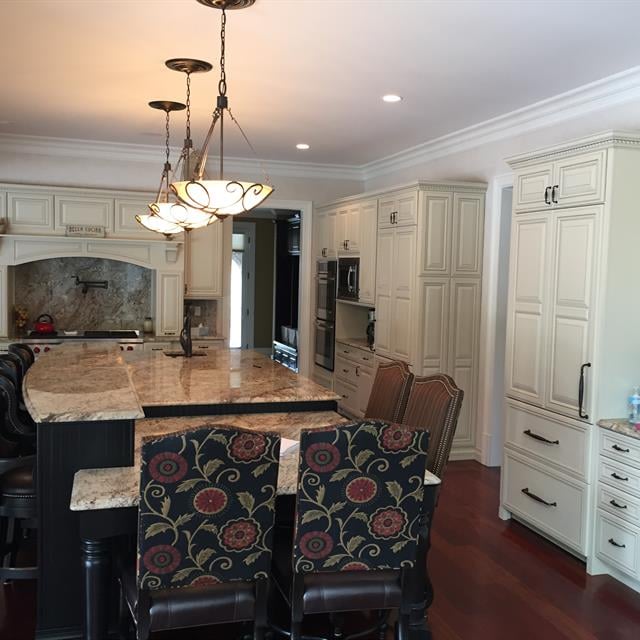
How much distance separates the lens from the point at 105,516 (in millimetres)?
2225

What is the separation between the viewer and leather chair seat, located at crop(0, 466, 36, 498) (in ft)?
9.61

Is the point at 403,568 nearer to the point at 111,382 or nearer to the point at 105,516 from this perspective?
the point at 105,516

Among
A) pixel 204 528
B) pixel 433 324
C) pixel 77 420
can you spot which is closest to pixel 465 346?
pixel 433 324

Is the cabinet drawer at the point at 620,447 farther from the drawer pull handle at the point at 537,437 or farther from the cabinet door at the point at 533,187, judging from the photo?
the cabinet door at the point at 533,187

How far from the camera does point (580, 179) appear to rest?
12.1 ft

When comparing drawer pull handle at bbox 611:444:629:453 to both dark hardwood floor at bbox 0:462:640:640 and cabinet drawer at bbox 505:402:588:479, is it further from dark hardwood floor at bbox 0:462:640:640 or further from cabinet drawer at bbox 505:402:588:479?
dark hardwood floor at bbox 0:462:640:640

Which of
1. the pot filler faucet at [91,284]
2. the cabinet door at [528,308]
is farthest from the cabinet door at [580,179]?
the pot filler faucet at [91,284]

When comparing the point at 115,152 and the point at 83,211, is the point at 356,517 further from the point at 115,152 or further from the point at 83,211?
the point at 115,152

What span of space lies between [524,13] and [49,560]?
3.03m

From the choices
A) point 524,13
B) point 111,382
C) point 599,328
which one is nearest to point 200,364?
point 111,382

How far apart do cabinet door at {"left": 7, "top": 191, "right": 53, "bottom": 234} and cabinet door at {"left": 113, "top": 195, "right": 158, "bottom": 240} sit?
62 cm

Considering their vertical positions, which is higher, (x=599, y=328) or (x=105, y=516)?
(x=599, y=328)

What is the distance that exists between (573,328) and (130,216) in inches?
184

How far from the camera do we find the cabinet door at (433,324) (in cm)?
568
